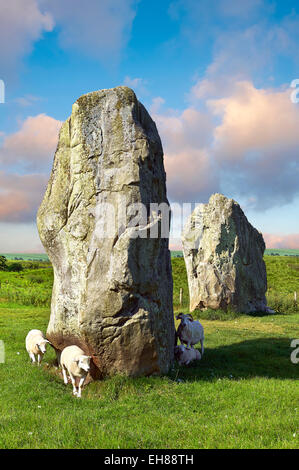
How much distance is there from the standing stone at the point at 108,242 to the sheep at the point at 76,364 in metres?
0.47

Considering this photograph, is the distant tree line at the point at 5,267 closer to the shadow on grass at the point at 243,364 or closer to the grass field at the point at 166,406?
the grass field at the point at 166,406

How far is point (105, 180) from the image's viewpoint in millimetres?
10211

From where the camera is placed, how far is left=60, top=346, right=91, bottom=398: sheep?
29.2 feet

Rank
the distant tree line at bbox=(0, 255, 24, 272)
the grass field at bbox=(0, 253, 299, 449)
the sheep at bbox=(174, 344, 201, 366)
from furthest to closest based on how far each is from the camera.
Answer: the distant tree line at bbox=(0, 255, 24, 272), the sheep at bbox=(174, 344, 201, 366), the grass field at bbox=(0, 253, 299, 449)

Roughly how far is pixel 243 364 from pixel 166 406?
459cm

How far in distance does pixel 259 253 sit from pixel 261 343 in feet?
46.1

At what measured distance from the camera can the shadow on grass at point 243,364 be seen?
10789 mm

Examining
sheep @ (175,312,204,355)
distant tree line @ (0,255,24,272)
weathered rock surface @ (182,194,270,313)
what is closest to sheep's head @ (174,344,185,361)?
sheep @ (175,312,204,355)

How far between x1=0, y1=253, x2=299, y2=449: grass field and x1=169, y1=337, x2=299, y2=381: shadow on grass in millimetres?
33

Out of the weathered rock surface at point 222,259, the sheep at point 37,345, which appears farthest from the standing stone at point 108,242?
the weathered rock surface at point 222,259

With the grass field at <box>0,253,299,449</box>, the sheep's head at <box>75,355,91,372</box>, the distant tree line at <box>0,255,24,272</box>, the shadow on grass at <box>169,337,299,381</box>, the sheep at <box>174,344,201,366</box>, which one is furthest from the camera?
the distant tree line at <box>0,255,24,272</box>

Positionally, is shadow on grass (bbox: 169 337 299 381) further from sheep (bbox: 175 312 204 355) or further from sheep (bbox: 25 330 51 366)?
sheep (bbox: 25 330 51 366)

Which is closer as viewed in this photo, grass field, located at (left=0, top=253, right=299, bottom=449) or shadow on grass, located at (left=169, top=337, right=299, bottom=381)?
grass field, located at (left=0, top=253, right=299, bottom=449)

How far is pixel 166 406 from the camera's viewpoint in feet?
27.5
